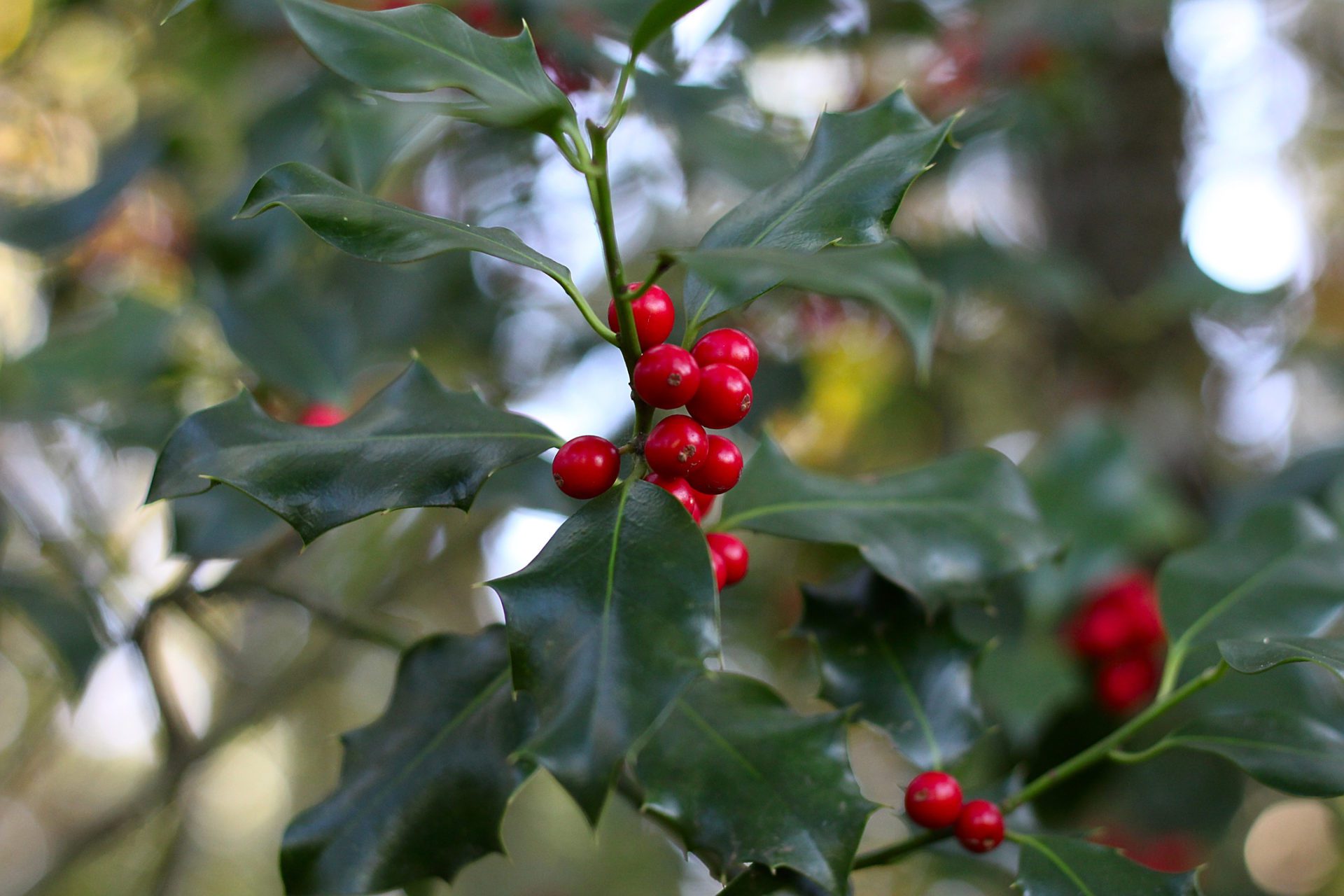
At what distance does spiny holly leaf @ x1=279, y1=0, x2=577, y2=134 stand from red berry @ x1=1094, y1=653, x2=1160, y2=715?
1254 mm

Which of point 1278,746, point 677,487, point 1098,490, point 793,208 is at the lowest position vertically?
point 1098,490

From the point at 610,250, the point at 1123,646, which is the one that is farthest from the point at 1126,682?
the point at 610,250

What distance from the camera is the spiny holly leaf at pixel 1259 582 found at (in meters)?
0.83

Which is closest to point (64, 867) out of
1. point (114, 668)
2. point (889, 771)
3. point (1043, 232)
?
point (114, 668)

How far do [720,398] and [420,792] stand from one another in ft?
1.12

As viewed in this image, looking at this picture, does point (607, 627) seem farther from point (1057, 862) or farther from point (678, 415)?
point (1057, 862)

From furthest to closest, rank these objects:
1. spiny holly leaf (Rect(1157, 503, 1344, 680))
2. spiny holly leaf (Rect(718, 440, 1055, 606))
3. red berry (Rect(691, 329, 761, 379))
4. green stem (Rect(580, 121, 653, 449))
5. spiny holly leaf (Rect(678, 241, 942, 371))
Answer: spiny holly leaf (Rect(1157, 503, 1344, 680)) → spiny holly leaf (Rect(718, 440, 1055, 606)) → red berry (Rect(691, 329, 761, 379)) → green stem (Rect(580, 121, 653, 449)) → spiny holly leaf (Rect(678, 241, 942, 371))

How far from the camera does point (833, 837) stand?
22.9 inches

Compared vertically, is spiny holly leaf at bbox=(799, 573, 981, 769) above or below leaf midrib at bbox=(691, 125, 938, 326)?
below

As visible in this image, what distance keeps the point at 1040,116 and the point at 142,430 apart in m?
1.54

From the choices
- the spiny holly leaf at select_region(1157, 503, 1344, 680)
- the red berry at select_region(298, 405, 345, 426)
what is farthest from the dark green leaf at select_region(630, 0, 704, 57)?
the red berry at select_region(298, 405, 345, 426)

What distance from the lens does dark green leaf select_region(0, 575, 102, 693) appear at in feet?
3.57

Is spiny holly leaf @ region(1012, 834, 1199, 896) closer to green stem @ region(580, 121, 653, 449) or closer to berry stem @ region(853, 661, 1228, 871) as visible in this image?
berry stem @ region(853, 661, 1228, 871)

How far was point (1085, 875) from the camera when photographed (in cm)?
63
